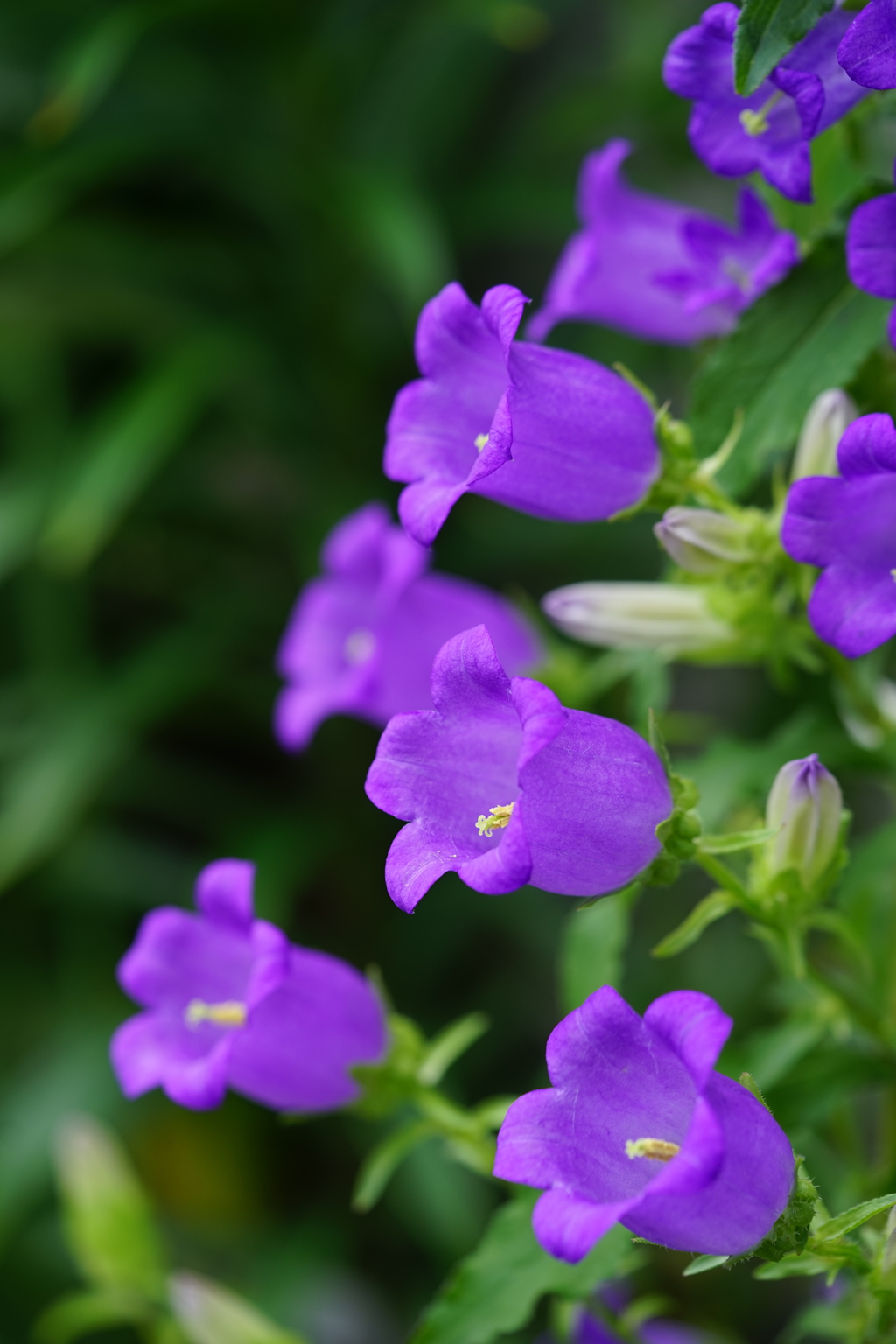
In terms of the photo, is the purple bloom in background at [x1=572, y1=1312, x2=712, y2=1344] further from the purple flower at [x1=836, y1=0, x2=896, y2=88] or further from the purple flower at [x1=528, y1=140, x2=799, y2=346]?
the purple flower at [x1=836, y1=0, x2=896, y2=88]

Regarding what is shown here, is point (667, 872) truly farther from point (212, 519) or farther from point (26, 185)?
point (212, 519)

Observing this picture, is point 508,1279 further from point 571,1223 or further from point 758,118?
point 758,118

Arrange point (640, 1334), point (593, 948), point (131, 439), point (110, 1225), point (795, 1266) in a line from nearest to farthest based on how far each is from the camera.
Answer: point (795, 1266) < point (593, 948) < point (640, 1334) < point (110, 1225) < point (131, 439)

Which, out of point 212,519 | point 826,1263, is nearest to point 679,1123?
point 826,1263

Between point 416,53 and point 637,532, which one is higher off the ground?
point 416,53

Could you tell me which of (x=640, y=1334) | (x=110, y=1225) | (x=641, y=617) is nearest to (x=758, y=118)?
(x=641, y=617)

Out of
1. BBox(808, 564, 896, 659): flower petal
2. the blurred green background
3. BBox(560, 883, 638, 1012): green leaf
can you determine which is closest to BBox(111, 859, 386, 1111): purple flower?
BBox(560, 883, 638, 1012): green leaf

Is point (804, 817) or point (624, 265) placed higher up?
point (624, 265)
